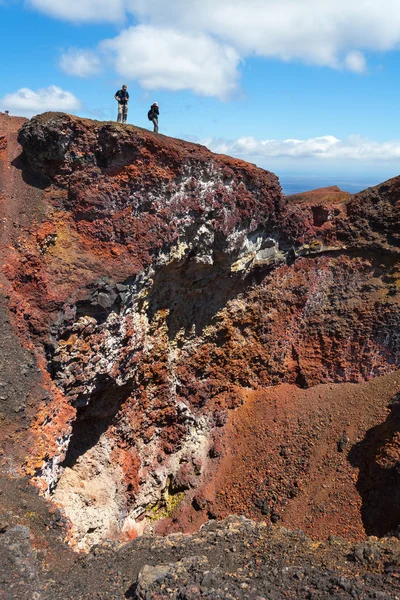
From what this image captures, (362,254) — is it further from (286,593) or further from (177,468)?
(286,593)

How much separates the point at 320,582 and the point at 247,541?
3128mm

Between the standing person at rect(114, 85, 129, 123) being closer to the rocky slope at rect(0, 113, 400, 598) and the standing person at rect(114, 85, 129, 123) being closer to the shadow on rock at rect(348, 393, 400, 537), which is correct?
the rocky slope at rect(0, 113, 400, 598)

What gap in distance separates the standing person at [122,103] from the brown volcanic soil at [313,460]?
51.4 ft

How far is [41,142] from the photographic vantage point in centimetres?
1669

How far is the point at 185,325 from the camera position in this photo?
21547 mm

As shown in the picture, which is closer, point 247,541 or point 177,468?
point 247,541

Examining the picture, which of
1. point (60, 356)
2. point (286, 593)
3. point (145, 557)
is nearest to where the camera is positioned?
point (286, 593)

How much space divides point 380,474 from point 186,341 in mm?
10644

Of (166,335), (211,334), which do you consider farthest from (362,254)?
(166,335)

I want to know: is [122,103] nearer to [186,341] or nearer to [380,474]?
[186,341]

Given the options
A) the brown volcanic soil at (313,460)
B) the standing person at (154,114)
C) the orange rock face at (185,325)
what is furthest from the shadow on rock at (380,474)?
the standing person at (154,114)

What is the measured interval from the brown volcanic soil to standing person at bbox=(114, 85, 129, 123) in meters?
15.7

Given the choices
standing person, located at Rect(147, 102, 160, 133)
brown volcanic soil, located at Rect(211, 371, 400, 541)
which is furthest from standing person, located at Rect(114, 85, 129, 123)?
brown volcanic soil, located at Rect(211, 371, 400, 541)

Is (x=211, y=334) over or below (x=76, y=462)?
over
